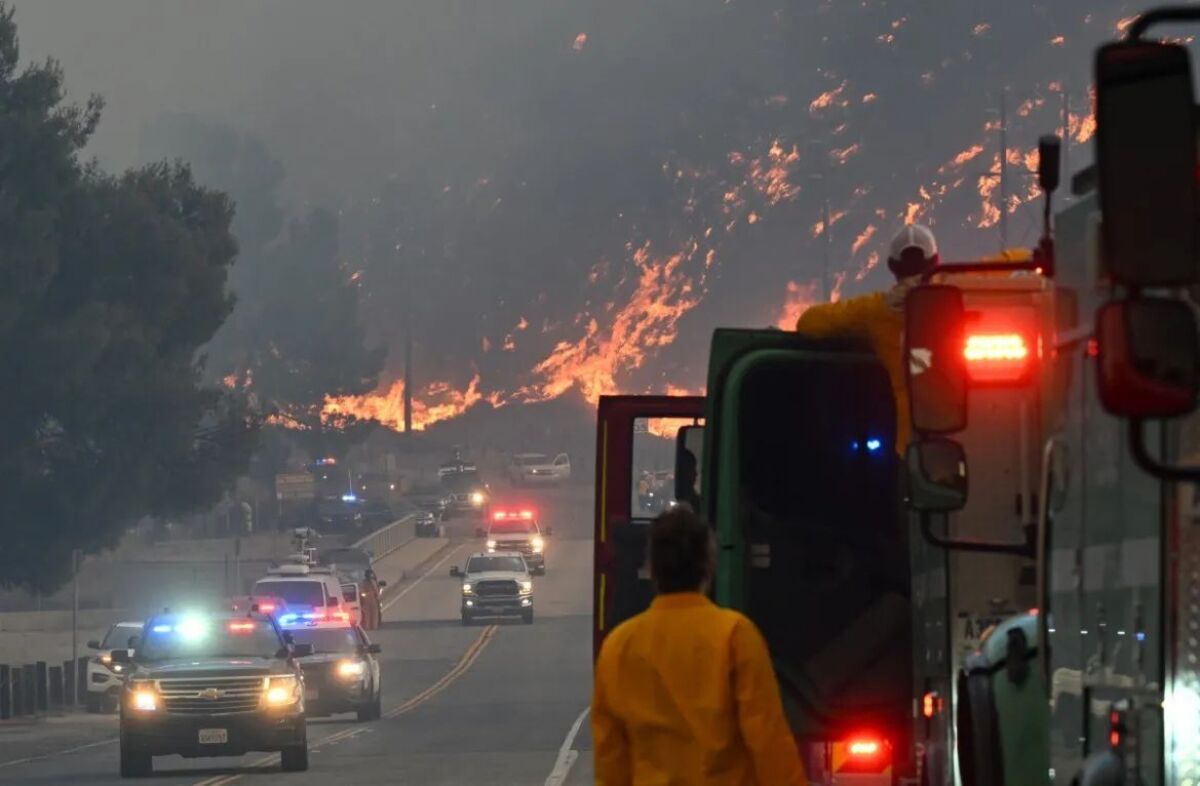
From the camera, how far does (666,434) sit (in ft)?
529

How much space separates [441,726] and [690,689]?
31.3 m

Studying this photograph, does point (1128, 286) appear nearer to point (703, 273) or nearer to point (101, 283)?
point (101, 283)

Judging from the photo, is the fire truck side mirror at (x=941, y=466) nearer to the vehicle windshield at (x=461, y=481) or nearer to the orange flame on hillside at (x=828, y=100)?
the vehicle windshield at (x=461, y=481)

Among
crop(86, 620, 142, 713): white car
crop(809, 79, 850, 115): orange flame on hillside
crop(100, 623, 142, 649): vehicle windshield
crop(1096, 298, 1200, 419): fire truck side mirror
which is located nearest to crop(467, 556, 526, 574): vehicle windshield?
crop(100, 623, 142, 649): vehicle windshield

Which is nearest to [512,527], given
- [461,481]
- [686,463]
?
[461,481]

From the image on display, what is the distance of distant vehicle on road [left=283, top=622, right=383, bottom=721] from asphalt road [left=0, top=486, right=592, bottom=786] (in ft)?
1.15

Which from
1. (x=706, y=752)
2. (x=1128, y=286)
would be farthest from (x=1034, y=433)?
(x=1128, y=286)

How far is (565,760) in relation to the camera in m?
29.1

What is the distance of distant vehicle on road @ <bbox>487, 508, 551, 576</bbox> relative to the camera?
8162 centimetres

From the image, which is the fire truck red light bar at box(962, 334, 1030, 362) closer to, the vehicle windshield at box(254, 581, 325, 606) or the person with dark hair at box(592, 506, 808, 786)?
the person with dark hair at box(592, 506, 808, 786)

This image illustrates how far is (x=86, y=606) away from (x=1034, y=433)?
7873 centimetres

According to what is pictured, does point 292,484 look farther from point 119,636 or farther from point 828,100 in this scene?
point 119,636

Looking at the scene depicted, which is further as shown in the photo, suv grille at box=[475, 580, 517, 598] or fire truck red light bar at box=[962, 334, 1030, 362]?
suv grille at box=[475, 580, 517, 598]

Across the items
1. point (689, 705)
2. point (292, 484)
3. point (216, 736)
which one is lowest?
point (216, 736)
